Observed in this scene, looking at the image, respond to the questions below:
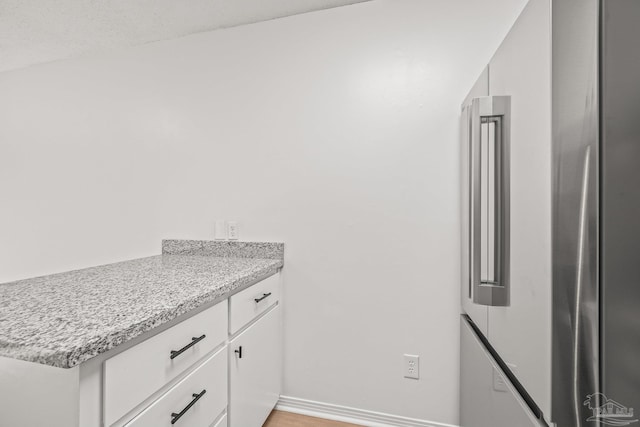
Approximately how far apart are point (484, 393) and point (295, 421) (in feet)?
3.54

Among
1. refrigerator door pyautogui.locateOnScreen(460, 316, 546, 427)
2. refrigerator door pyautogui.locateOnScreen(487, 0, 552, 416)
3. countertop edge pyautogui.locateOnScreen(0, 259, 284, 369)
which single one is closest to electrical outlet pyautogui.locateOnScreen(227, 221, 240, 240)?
countertop edge pyautogui.locateOnScreen(0, 259, 284, 369)

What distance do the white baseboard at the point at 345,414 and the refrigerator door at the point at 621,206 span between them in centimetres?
129

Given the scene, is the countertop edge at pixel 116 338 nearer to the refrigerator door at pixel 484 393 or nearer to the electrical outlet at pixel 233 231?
the electrical outlet at pixel 233 231

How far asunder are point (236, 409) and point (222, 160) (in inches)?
54.8

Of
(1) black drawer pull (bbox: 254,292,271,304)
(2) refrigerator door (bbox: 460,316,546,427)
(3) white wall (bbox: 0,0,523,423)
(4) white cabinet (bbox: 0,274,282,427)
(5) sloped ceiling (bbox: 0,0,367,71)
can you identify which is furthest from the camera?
(5) sloped ceiling (bbox: 0,0,367,71)

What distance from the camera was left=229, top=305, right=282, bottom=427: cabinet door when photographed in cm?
131

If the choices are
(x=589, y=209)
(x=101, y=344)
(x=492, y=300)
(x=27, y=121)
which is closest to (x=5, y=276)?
(x=27, y=121)

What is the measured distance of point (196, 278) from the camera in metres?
1.31

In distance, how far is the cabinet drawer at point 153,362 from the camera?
74 centimetres

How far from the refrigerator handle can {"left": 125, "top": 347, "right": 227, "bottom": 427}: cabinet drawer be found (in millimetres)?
989

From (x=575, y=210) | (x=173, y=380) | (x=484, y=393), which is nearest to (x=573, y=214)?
(x=575, y=210)

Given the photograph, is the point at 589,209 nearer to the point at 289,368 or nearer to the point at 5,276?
the point at 289,368

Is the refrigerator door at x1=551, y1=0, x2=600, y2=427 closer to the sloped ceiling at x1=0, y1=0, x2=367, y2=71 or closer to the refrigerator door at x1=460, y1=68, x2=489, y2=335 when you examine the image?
the refrigerator door at x1=460, y1=68, x2=489, y2=335

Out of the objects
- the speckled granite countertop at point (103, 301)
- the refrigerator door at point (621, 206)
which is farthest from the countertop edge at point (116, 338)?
the refrigerator door at point (621, 206)
